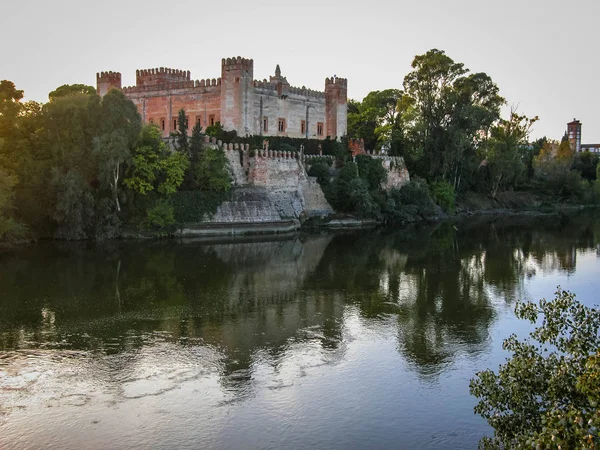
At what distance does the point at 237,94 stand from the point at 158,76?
778cm

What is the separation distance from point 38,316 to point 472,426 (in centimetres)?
1207

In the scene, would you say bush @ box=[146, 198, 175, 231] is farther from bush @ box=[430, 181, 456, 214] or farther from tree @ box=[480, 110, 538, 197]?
tree @ box=[480, 110, 538, 197]

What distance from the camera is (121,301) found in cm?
1986

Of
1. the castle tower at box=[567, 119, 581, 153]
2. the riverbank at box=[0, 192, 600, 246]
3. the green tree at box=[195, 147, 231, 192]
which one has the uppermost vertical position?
the castle tower at box=[567, 119, 581, 153]

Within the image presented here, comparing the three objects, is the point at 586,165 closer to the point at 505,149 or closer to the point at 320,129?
the point at 505,149

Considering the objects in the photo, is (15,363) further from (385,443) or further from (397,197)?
(397,197)

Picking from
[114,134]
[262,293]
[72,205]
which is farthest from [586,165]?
[262,293]

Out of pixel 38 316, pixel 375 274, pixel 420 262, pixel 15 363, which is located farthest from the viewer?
pixel 420 262

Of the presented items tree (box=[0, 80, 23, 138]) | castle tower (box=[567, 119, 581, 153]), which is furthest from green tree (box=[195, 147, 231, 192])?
castle tower (box=[567, 119, 581, 153])

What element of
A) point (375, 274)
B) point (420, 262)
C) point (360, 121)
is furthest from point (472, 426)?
point (360, 121)

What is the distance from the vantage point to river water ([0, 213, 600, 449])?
11023mm

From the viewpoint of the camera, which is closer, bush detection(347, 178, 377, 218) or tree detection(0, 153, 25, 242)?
tree detection(0, 153, 25, 242)

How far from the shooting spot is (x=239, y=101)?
40844 millimetres

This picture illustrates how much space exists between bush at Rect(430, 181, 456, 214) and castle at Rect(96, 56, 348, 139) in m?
8.20
